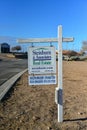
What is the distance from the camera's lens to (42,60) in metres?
7.82

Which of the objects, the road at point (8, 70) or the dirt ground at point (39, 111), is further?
the road at point (8, 70)

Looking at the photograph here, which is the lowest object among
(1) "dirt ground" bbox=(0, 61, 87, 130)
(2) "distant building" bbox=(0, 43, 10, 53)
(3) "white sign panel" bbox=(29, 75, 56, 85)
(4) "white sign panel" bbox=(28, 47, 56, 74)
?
(1) "dirt ground" bbox=(0, 61, 87, 130)

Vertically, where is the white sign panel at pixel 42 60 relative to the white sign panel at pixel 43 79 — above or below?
above

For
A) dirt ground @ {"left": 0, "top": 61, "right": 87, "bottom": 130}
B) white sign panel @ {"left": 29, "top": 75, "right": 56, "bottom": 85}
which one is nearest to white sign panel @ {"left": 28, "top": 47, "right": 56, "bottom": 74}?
white sign panel @ {"left": 29, "top": 75, "right": 56, "bottom": 85}

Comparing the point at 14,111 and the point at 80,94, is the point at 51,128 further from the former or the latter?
the point at 80,94

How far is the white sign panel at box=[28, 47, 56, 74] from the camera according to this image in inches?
306

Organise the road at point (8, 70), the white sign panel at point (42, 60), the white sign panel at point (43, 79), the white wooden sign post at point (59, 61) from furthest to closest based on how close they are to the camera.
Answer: the road at point (8, 70) < the white sign panel at point (43, 79) < the white sign panel at point (42, 60) < the white wooden sign post at point (59, 61)

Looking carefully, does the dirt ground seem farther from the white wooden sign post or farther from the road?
the road

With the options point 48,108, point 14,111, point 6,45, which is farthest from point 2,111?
point 6,45

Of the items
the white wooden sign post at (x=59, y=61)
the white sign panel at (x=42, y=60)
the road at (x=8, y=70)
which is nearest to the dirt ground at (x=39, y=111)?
the white wooden sign post at (x=59, y=61)

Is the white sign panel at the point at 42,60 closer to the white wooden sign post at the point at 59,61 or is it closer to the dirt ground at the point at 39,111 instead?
the white wooden sign post at the point at 59,61

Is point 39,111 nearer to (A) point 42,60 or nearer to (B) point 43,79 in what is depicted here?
(B) point 43,79

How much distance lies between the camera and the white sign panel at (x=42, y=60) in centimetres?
777

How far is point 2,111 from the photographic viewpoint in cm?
861
